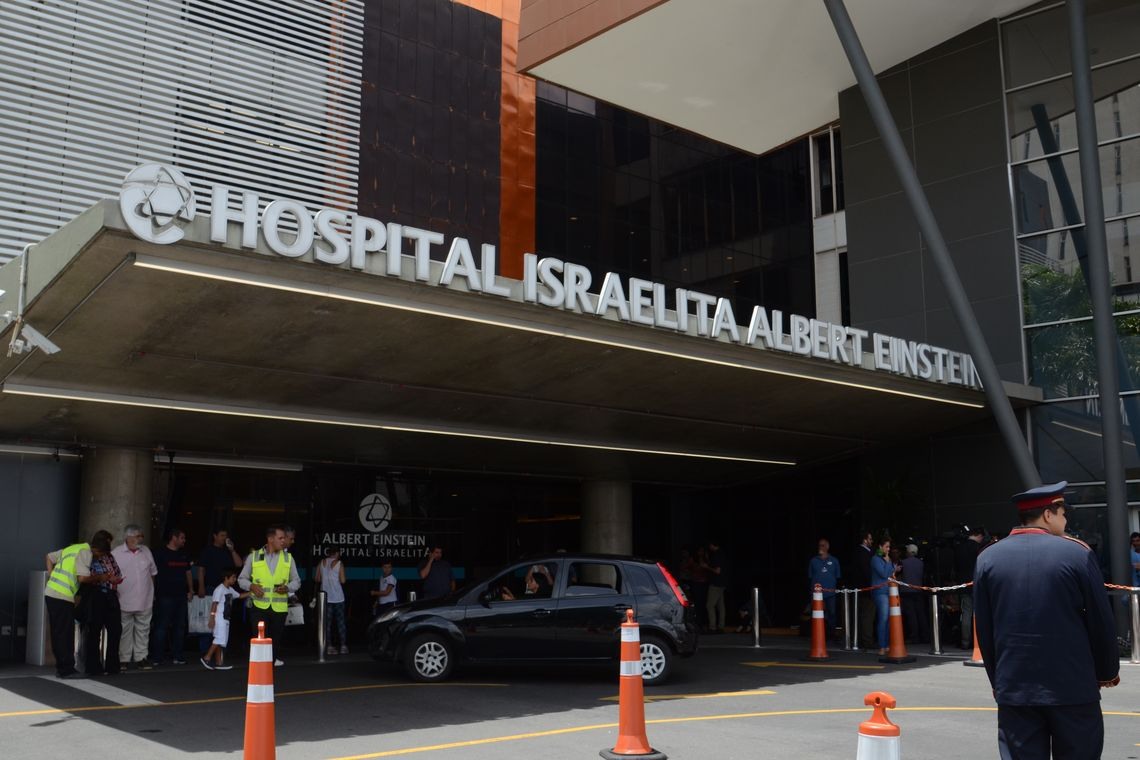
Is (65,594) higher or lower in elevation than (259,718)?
higher

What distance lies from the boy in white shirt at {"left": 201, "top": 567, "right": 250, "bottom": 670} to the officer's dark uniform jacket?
1096 centimetres

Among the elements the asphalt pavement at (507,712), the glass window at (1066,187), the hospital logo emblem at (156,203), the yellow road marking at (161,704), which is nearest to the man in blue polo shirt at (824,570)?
the asphalt pavement at (507,712)

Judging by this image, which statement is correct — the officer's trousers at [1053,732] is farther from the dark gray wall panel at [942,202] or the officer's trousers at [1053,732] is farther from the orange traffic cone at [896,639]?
the dark gray wall panel at [942,202]

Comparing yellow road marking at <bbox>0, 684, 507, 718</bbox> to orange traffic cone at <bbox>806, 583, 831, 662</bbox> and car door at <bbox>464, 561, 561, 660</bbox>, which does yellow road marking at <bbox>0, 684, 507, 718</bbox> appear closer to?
car door at <bbox>464, 561, 561, 660</bbox>

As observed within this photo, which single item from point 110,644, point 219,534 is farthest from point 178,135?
point 110,644

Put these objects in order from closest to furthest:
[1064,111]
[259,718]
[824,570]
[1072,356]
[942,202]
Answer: [259,718] < [824,570] < [1072,356] < [1064,111] < [942,202]

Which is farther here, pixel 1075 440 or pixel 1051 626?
pixel 1075 440

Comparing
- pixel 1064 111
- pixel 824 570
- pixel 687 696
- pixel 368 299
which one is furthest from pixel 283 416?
pixel 1064 111

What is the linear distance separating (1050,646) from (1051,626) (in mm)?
90

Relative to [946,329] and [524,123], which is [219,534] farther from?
[524,123]

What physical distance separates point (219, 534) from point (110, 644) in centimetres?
336

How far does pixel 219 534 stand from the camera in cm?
1747

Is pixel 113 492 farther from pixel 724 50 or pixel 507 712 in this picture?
pixel 724 50

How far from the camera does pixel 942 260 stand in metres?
18.5
